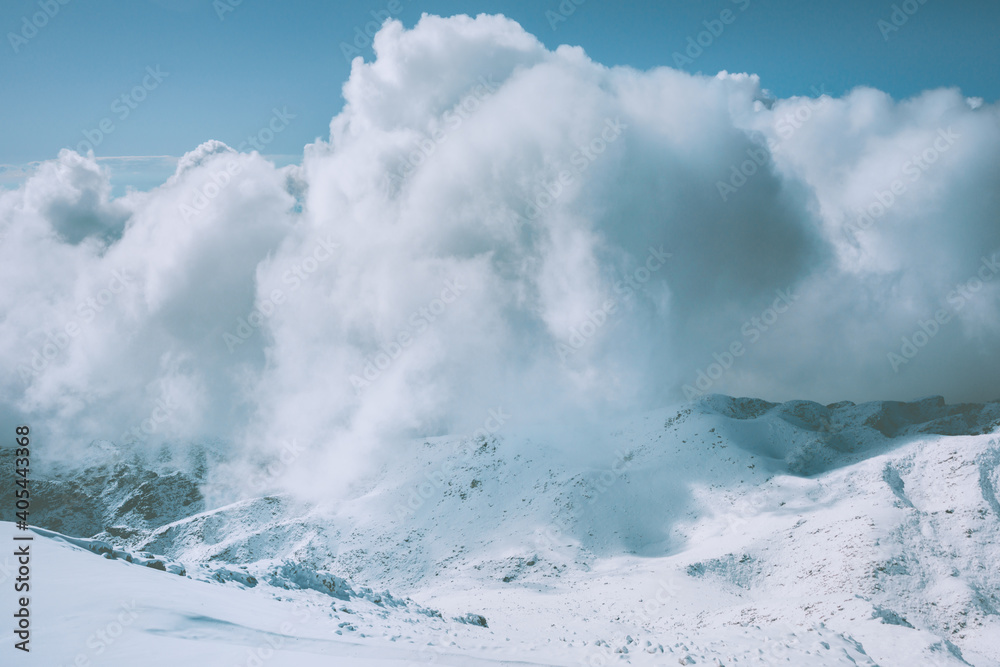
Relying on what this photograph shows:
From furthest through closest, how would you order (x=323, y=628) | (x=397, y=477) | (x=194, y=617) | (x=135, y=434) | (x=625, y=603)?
(x=135, y=434)
(x=397, y=477)
(x=625, y=603)
(x=323, y=628)
(x=194, y=617)

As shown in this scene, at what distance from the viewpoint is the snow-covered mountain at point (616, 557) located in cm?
1324

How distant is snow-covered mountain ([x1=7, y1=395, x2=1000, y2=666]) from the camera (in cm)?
1324

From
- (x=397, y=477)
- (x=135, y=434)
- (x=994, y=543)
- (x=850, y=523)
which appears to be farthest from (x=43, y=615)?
(x=135, y=434)

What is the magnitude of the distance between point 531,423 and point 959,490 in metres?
41.7

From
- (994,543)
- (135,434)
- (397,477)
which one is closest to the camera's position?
(994,543)

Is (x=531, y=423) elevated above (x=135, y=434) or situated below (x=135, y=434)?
below

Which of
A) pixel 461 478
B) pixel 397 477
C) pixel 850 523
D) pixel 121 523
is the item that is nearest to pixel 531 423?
pixel 461 478

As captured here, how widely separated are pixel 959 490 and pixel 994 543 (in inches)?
223

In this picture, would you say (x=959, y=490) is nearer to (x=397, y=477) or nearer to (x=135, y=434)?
(x=397, y=477)

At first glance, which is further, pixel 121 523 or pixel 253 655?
pixel 121 523

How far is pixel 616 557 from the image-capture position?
42.2 metres

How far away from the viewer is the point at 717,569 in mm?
35844

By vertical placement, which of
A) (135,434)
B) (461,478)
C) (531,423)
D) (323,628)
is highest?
(135,434)

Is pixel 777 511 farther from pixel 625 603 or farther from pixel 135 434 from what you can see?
pixel 135 434
